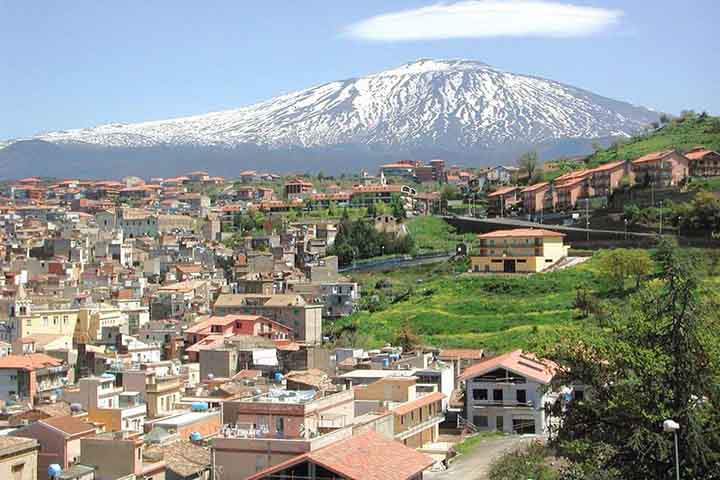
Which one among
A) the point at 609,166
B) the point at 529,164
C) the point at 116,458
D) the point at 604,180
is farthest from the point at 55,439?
the point at 529,164

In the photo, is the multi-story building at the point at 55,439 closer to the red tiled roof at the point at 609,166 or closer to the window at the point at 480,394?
the window at the point at 480,394

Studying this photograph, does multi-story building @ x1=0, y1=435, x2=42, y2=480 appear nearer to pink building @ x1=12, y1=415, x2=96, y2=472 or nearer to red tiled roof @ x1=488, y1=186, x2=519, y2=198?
pink building @ x1=12, y1=415, x2=96, y2=472

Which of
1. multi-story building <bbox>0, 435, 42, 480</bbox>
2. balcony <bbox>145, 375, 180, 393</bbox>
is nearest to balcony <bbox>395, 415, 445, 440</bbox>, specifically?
balcony <bbox>145, 375, 180, 393</bbox>

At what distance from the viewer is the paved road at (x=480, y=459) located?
23766 mm

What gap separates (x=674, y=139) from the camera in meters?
78.1

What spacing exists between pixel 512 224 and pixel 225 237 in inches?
789

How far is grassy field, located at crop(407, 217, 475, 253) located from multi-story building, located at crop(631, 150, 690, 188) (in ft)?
29.4

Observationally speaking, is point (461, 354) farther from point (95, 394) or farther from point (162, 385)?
point (95, 394)

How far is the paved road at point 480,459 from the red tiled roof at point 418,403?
1.34m

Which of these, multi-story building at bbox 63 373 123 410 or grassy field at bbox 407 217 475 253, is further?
grassy field at bbox 407 217 475 253

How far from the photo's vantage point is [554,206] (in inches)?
2793

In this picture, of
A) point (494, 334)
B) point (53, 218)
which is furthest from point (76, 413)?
point (53, 218)

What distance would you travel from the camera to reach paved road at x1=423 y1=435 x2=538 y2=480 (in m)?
23.8

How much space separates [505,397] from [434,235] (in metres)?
42.0
